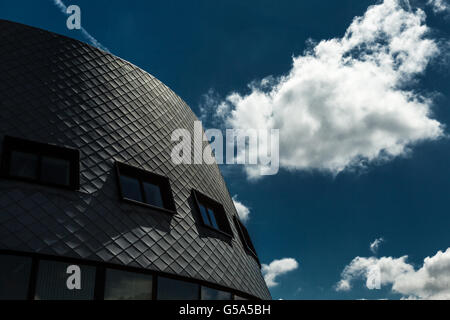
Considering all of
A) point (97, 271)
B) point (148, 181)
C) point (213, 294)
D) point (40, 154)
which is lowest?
point (213, 294)

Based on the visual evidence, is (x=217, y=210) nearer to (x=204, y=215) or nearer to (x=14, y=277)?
(x=204, y=215)

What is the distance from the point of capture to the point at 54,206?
12500 mm

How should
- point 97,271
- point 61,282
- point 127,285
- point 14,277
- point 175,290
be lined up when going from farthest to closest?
point 175,290
point 127,285
point 97,271
point 61,282
point 14,277

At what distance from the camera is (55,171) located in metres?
13.6

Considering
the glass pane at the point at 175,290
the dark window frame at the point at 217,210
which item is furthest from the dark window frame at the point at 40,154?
the dark window frame at the point at 217,210

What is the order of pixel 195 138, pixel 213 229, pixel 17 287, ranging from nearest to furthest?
pixel 17 287 < pixel 213 229 < pixel 195 138

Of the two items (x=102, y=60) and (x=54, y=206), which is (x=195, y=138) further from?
(x=54, y=206)

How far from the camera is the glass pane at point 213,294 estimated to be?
14.2 meters

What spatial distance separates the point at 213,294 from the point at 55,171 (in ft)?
21.7

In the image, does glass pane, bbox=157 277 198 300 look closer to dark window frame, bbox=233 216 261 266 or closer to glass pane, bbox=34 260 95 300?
glass pane, bbox=34 260 95 300

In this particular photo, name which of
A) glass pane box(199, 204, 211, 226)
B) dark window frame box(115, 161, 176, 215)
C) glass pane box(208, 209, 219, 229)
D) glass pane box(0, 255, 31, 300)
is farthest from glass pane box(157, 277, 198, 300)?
glass pane box(208, 209, 219, 229)

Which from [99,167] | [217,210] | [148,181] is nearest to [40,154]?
[99,167]
